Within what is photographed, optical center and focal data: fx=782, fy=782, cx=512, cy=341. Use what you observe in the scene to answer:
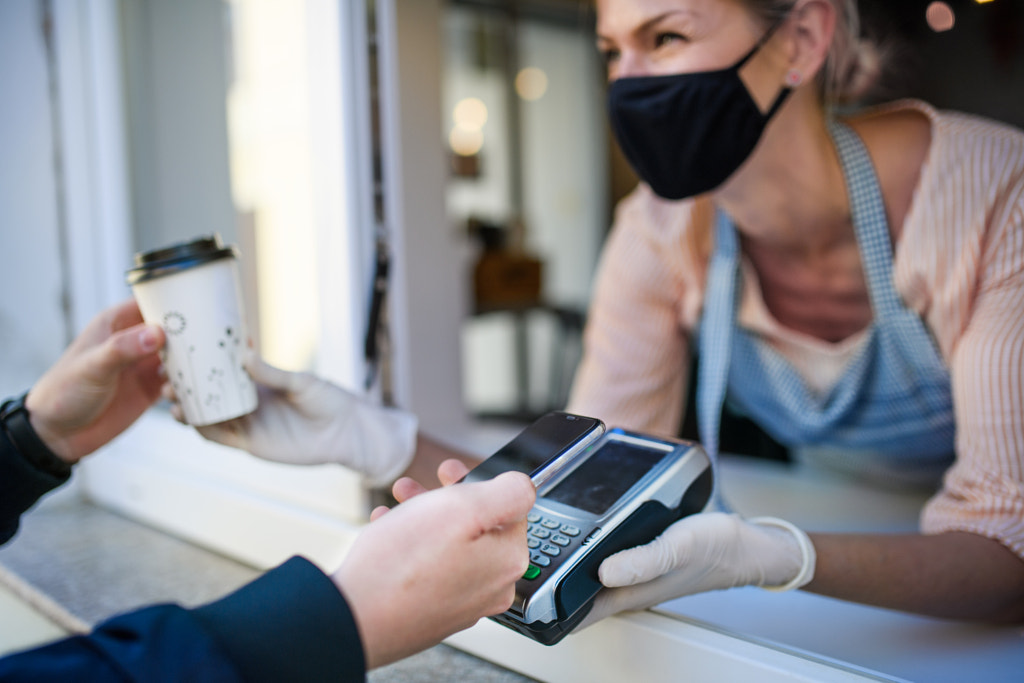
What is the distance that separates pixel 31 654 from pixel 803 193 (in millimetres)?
791

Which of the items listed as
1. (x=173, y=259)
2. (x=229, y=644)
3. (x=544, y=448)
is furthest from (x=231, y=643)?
(x=173, y=259)

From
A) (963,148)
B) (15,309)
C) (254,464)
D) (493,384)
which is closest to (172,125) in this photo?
(15,309)

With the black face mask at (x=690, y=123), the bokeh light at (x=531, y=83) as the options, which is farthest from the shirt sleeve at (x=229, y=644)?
the bokeh light at (x=531, y=83)

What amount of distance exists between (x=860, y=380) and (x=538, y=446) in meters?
0.53

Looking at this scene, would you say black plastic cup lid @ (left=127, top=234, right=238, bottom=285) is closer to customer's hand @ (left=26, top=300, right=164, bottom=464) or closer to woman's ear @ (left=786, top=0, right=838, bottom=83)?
customer's hand @ (left=26, top=300, right=164, bottom=464)

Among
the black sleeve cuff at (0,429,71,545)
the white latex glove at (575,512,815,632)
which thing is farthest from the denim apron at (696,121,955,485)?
the black sleeve cuff at (0,429,71,545)

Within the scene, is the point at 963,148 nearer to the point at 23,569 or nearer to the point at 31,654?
the point at 31,654

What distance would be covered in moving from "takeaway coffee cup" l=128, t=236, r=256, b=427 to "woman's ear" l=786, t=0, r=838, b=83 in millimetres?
562

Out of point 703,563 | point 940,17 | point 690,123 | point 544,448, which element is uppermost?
point 940,17

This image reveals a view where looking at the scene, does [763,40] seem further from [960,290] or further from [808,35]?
[960,290]

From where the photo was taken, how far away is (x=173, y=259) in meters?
0.56

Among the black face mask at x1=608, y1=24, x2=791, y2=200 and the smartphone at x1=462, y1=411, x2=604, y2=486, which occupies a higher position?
the black face mask at x1=608, y1=24, x2=791, y2=200

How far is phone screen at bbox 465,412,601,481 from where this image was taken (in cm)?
47

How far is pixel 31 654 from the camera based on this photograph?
0.35m
